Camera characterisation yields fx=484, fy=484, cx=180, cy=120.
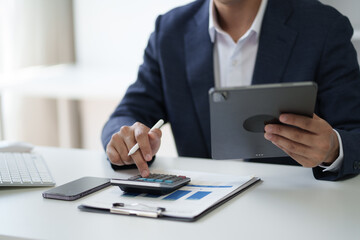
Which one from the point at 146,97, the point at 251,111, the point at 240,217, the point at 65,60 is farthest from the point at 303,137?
the point at 65,60

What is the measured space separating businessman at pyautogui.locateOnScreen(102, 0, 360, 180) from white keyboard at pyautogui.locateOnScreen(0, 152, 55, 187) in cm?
19

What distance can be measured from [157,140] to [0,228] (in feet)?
1.59

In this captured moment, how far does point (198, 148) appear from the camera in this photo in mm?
1704

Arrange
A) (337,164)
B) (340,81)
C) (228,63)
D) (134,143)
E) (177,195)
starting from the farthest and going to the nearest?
(228,63) < (340,81) < (134,143) < (337,164) < (177,195)

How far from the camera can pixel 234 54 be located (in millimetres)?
1675

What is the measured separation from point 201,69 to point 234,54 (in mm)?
127

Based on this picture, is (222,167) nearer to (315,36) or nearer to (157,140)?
(157,140)

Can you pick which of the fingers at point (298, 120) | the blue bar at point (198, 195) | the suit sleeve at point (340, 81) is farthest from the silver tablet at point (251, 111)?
the suit sleeve at point (340, 81)

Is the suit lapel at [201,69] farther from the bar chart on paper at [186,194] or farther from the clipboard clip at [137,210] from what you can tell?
the clipboard clip at [137,210]

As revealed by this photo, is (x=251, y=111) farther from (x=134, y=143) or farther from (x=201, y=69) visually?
(x=201, y=69)

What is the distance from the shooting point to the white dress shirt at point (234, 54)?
1.67 meters

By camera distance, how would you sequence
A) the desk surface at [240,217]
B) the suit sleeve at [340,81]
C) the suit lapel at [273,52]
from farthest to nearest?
the suit lapel at [273,52], the suit sleeve at [340,81], the desk surface at [240,217]

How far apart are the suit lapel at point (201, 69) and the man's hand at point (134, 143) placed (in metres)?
0.40

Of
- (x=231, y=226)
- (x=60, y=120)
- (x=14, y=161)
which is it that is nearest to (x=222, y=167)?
(x=231, y=226)
